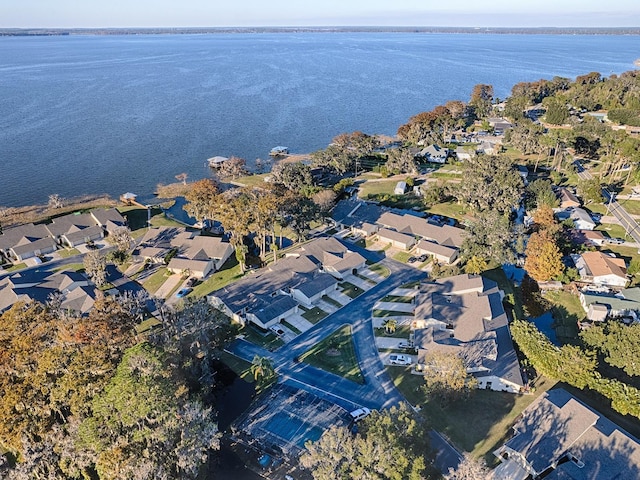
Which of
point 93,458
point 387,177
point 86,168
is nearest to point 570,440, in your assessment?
point 93,458

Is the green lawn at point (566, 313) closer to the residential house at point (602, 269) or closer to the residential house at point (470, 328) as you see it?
the residential house at point (602, 269)

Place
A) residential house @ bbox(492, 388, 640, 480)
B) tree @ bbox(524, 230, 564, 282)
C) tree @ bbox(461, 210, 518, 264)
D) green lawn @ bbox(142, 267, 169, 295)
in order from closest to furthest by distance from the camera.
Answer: residential house @ bbox(492, 388, 640, 480) < tree @ bbox(524, 230, 564, 282) < tree @ bbox(461, 210, 518, 264) < green lawn @ bbox(142, 267, 169, 295)

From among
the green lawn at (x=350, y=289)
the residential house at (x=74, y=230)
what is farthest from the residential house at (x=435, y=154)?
the residential house at (x=74, y=230)

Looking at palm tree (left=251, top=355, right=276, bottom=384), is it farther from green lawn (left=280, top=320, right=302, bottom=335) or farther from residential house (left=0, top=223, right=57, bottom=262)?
residential house (left=0, top=223, right=57, bottom=262)

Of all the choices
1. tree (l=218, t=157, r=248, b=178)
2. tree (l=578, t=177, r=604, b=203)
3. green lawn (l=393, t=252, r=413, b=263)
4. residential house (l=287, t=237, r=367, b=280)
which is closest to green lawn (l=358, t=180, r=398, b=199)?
green lawn (l=393, t=252, r=413, b=263)

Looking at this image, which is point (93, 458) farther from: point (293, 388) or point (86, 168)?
point (86, 168)

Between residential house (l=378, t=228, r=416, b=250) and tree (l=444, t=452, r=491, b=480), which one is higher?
tree (l=444, t=452, r=491, b=480)
